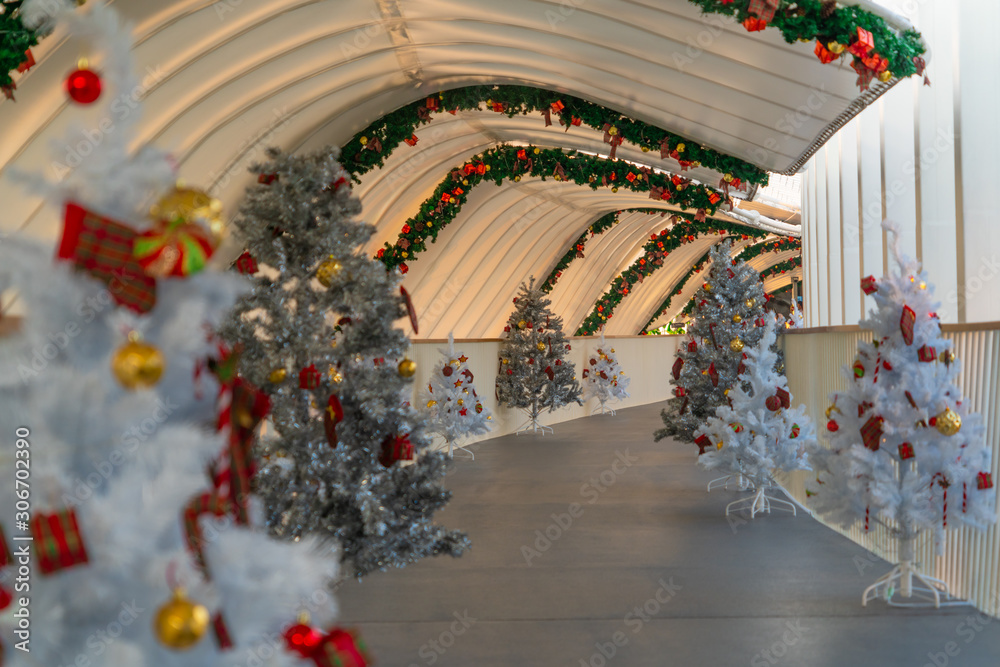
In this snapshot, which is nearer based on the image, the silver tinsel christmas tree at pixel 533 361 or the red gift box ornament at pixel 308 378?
the red gift box ornament at pixel 308 378

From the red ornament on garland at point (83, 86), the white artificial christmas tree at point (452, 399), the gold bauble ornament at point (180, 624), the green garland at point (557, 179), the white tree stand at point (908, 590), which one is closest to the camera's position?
the gold bauble ornament at point (180, 624)

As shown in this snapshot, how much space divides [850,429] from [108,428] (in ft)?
14.4

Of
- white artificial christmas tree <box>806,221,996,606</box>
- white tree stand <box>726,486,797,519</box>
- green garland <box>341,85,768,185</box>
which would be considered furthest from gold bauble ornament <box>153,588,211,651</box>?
green garland <box>341,85,768,185</box>

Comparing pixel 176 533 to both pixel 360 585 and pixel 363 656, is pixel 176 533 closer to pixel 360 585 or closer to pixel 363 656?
pixel 363 656

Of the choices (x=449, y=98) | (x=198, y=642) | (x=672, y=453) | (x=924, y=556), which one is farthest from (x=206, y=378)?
(x=672, y=453)

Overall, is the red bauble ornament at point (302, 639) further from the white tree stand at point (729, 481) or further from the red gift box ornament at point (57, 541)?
the white tree stand at point (729, 481)

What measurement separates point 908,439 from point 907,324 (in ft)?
2.16

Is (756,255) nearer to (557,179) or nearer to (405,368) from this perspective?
(557,179)

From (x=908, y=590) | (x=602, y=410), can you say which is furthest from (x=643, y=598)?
(x=602, y=410)

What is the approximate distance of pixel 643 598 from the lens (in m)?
4.96

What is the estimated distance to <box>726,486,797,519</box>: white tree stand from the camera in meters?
A: 7.64

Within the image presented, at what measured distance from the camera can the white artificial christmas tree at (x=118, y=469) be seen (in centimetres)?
164

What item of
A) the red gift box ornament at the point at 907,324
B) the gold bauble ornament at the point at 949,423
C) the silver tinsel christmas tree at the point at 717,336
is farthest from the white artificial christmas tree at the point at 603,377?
the gold bauble ornament at the point at 949,423

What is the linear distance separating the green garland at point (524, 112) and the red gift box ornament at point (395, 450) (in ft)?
16.9
